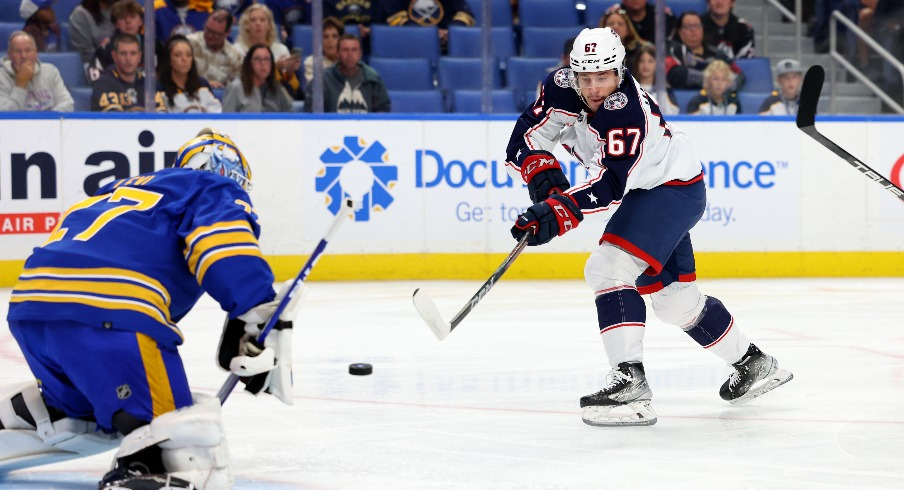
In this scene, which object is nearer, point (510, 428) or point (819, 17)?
point (510, 428)

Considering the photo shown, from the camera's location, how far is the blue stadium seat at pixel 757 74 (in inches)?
315

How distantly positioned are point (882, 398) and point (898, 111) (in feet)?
15.9

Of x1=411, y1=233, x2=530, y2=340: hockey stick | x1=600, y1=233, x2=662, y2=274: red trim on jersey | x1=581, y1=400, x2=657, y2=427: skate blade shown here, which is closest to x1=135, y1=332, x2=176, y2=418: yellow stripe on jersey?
x1=411, y1=233, x2=530, y2=340: hockey stick

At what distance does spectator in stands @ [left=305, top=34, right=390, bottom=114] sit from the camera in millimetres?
7484

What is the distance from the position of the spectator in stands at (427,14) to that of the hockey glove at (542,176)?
14.0ft

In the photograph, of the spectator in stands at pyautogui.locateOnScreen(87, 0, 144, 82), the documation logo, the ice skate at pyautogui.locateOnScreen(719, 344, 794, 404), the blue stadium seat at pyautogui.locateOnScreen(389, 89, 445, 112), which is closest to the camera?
the ice skate at pyautogui.locateOnScreen(719, 344, 794, 404)

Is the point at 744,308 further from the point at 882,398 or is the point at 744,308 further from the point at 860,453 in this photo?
the point at 860,453

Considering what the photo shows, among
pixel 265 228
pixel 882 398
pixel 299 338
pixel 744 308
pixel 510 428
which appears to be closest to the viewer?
pixel 510 428

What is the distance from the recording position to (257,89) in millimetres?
7430

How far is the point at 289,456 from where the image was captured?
2789 mm

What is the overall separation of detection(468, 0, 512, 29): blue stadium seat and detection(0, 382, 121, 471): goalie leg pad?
18.2 feet

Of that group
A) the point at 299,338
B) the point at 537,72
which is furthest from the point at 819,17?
the point at 299,338

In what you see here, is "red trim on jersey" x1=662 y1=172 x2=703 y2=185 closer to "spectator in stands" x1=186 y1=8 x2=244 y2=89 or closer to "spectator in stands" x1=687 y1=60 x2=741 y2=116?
"spectator in stands" x1=186 y1=8 x2=244 y2=89

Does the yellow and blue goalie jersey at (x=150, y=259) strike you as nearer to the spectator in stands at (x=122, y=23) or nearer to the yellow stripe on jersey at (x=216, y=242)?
the yellow stripe on jersey at (x=216, y=242)
